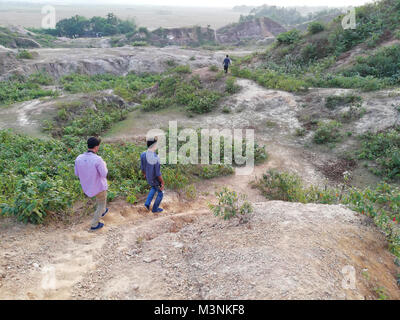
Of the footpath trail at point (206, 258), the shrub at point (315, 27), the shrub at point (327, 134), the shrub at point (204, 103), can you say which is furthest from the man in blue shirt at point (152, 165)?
the shrub at point (315, 27)

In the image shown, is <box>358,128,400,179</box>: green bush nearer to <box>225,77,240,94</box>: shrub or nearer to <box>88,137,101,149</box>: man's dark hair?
<box>225,77,240,94</box>: shrub

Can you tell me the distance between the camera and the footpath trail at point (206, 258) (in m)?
2.90

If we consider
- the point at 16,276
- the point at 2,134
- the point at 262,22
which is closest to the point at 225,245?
the point at 16,276

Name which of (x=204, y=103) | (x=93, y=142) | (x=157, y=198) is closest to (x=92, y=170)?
(x=93, y=142)

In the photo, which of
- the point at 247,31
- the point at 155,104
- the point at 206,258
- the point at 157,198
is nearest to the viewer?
the point at 206,258

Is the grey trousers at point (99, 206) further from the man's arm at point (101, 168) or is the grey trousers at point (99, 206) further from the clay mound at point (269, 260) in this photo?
the clay mound at point (269, 260)

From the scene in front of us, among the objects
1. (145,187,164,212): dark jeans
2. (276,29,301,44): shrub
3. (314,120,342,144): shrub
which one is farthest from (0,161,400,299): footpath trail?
(276,29,301,44): shrub

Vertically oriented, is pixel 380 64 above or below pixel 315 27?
below

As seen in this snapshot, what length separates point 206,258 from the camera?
344 cm

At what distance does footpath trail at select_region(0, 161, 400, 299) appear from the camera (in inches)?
114

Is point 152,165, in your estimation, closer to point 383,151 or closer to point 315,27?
point 383,151

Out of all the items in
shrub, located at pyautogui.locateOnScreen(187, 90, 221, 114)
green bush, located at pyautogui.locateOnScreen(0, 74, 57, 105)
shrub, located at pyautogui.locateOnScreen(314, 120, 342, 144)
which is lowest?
shrub, located at pyautogui.locateOnScreen(314, 120, 342, 144)
